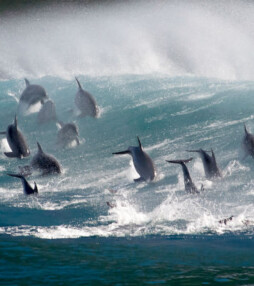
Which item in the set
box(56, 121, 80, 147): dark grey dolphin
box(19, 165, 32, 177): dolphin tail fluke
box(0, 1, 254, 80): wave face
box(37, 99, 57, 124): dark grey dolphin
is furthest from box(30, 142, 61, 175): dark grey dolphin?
box(0, 1, 254, 80): wave face

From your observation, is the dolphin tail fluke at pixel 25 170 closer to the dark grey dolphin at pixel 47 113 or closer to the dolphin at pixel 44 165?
the dolphin at pixel 44 165

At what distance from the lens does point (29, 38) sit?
38.8m

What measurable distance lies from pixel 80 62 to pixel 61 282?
2006 centimetres

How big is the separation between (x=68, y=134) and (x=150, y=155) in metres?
2.49

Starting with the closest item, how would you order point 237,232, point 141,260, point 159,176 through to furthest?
point 141,260 < point 237,232 < point 159,176

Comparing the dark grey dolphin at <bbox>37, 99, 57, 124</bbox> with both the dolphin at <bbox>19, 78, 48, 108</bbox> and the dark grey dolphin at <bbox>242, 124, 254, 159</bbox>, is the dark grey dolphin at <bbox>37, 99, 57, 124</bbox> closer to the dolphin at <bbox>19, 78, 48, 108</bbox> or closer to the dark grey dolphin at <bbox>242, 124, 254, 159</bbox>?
the dolphin at <bbox>19, 78, 48, 108</bbox>

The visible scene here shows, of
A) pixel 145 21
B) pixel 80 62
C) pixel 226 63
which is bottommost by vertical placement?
pixel 226 63

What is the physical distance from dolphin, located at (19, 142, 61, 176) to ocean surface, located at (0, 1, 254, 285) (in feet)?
0.88

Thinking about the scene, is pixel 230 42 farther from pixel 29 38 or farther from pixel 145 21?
pixel 29 38

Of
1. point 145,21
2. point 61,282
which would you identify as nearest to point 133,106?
point 61,282

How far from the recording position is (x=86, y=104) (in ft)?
58.1

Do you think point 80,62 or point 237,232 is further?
point 80,62

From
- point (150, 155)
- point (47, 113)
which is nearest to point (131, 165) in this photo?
point (150, 155)

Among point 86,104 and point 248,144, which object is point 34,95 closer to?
point 86,104
